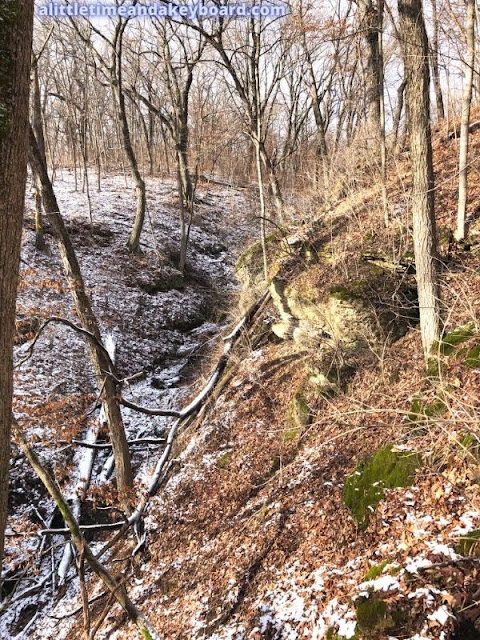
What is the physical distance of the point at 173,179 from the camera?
25781 mm

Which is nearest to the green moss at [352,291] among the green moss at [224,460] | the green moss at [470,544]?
the green moss at [224,460]

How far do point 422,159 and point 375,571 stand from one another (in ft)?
15.6

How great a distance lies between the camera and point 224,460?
7.38 metres

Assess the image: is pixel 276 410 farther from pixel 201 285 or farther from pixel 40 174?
pixel 201 285

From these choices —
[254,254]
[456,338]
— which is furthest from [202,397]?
[456,338]

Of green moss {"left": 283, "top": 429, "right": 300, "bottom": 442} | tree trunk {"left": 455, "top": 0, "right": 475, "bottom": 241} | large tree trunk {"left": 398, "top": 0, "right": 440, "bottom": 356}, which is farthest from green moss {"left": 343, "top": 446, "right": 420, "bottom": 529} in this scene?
tree trunk {"left": 455, "top": 0, "right": 475, "bottom": 241}

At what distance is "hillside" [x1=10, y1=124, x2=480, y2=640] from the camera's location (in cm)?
344

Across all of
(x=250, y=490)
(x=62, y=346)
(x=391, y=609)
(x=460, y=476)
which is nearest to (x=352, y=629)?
(x=391, y=609)

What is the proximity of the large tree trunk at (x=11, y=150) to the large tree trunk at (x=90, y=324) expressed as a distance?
4508 millimetres

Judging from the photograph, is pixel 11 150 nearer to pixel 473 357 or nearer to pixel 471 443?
pixel 471 443

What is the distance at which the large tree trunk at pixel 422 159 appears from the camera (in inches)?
197

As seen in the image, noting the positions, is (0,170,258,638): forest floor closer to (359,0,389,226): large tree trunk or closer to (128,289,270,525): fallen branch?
(128,289,270,525): fallen branch

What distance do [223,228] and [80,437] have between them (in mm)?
14646

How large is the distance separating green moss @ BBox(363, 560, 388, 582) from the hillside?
17mm
